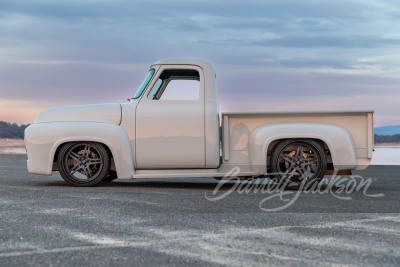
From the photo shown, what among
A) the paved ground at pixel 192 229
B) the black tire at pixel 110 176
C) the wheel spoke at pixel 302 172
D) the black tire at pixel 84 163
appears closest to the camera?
the paved ground at pixel 192 229

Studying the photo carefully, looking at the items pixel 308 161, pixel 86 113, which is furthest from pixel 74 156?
pixel 308 161

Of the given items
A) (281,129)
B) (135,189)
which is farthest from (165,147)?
(281,129)

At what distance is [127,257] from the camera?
4.70 metres

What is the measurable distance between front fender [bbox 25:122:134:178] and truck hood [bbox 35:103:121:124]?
0.12 m

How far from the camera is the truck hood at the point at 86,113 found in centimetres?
1034

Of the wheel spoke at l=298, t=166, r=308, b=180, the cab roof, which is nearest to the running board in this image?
the wheel spoke at l=298, t=166, r=308, b=180

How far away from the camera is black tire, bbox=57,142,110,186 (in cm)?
1030

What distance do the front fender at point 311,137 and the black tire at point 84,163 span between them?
262cm

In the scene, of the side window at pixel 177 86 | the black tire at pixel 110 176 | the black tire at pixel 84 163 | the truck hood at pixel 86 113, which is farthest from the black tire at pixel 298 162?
the black tire at pixel 110 176

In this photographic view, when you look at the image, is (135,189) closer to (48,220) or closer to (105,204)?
(105,204)

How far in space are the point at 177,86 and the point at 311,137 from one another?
101 inches
